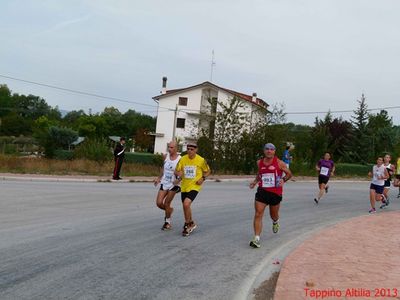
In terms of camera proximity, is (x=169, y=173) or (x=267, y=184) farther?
(x=169, y=173)

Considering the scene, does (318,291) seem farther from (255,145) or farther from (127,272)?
(255,145)

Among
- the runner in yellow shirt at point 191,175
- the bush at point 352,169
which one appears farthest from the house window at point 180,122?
the runner in yellow shirt at point 191,175

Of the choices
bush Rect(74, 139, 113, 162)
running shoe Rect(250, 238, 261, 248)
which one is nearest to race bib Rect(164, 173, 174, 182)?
running shoe Rect(250, 238, 261, 248)

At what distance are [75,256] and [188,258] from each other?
1.61m

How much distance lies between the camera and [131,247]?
26.9ft

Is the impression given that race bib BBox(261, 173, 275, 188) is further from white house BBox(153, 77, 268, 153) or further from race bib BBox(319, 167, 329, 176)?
white house BBox(153, 77, 268, 153)

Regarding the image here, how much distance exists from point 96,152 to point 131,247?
23.2 metres

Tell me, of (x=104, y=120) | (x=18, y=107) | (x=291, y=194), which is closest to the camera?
(x=291, y=194)

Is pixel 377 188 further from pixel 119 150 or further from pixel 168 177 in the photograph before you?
pixel 119 150

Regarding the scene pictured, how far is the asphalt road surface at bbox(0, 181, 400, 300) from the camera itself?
6000 mm

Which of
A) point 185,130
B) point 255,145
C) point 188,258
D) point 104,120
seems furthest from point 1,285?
point 104,120

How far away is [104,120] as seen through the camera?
101312 millimetres

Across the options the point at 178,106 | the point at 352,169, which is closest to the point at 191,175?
the point at 352,169

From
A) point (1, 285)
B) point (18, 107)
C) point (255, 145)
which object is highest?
point (18, 107)
